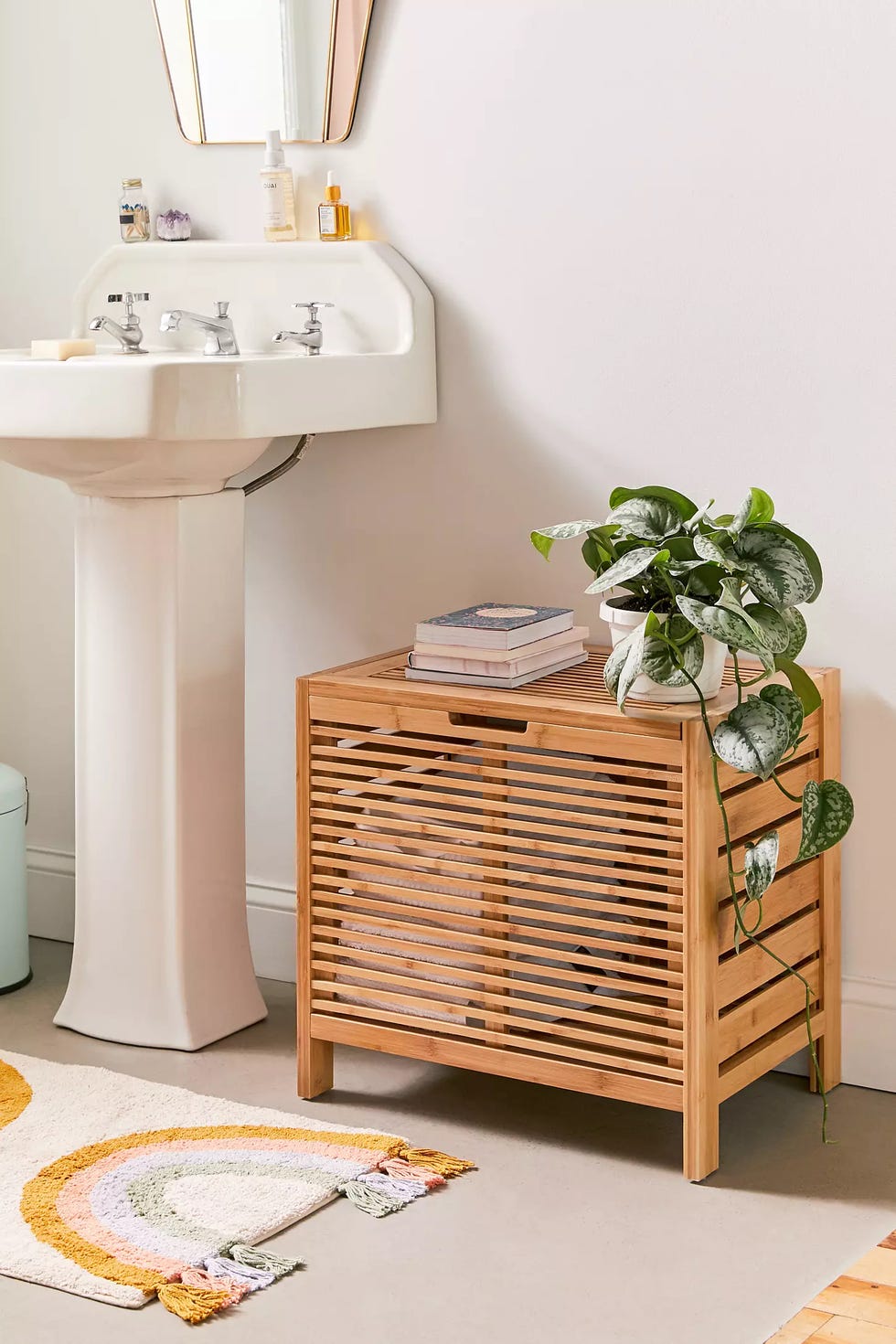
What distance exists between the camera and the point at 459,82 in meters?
2.47

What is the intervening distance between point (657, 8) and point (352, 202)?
1.88 feet

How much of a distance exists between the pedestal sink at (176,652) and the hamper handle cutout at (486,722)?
0.45 meters

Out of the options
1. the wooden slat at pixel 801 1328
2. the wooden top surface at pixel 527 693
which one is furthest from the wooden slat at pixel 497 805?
the wooden slat at pixel 801 1328

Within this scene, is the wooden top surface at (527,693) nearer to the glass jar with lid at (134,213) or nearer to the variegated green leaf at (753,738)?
the variegated green leaf at (753,738)

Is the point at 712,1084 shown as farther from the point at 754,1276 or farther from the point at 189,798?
the point at 189,798

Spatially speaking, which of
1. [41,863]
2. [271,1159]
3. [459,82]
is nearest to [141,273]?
[459,82]

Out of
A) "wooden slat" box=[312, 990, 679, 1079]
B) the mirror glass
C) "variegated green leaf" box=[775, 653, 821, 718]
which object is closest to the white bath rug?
"wooden slat" box=[312, 990, 679, 1079]

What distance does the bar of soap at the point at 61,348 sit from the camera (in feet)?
8.42

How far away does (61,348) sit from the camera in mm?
2566

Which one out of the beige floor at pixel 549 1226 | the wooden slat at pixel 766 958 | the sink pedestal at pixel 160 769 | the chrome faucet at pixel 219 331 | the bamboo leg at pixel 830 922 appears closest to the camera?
the beige floor at pixel 549 1226

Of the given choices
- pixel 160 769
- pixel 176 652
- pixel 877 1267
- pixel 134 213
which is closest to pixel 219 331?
pixel 134 213

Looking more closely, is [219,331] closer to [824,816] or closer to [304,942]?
[304,942]

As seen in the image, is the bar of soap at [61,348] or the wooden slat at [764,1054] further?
the bar of soap at [61,348]

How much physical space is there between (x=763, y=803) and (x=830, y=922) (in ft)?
0.88
